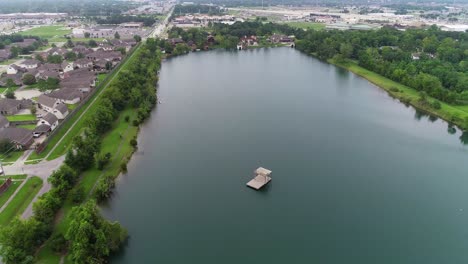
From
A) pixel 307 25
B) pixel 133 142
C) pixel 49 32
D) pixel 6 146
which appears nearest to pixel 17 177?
pixel 6 146

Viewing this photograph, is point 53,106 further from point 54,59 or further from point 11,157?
point 54,59

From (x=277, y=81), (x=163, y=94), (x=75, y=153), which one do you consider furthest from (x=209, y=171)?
(x=277, y=81)

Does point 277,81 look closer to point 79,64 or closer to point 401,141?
point 401,141

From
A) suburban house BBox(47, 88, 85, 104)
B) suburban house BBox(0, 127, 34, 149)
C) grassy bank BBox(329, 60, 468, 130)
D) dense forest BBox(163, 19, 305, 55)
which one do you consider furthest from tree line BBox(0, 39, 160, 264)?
dense forest BBox(163, 19, 305, 55)

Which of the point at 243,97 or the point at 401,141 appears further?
the point at 243,97

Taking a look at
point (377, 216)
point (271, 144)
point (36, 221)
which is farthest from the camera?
point (271, 144)
